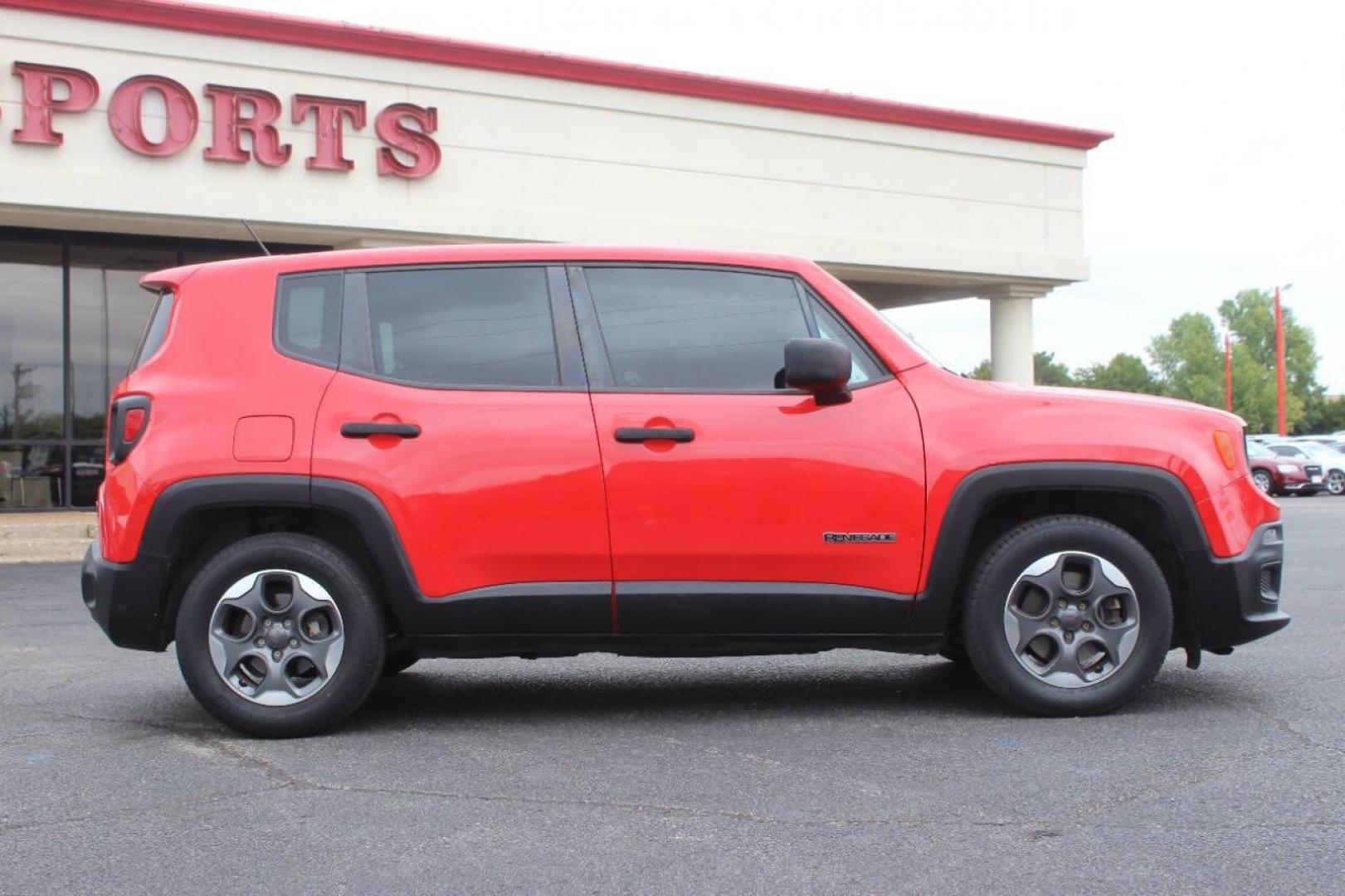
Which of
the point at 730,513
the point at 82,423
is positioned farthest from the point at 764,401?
the point at 82,423

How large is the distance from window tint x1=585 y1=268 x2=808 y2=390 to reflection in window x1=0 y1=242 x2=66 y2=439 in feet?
50.6

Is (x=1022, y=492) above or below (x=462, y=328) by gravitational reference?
below

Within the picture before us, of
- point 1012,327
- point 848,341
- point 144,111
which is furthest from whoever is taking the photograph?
point 1012,327

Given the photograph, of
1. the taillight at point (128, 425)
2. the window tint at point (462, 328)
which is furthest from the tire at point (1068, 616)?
the taillight at point (128, 425)

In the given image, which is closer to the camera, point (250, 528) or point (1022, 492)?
point (1022, 492)

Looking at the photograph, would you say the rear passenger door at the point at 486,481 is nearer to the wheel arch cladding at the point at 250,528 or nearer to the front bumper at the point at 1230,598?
the wheel arch cladding at the point at 250,528

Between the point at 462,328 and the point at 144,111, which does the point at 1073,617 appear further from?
the point at 144,111

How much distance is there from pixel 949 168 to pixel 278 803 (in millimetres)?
19061

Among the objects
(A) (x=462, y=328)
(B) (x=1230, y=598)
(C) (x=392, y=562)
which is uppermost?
(A) (x=462, y=328)

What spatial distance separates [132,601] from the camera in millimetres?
4910

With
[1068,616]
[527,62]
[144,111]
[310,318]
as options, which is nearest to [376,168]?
[527,62]

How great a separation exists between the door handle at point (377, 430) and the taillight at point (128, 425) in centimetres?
74

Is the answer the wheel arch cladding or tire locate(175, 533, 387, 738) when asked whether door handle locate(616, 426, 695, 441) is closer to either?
the wheel arch cladding

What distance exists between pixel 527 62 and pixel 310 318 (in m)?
13.9
